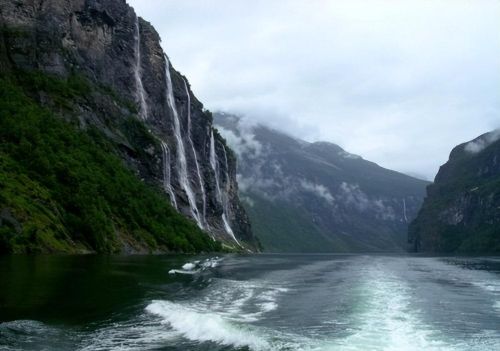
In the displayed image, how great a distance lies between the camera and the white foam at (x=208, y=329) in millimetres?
18656

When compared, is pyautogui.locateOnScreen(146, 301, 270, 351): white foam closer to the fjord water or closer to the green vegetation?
the fjord water

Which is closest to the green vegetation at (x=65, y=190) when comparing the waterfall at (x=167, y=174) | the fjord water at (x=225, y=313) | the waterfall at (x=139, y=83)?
the waterfall at (x=167, y=174)

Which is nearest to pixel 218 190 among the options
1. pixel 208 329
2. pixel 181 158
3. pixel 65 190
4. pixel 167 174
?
pixel 181 158

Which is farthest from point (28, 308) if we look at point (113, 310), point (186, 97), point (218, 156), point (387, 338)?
point (218, 156)

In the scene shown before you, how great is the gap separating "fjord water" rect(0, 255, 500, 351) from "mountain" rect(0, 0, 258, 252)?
23.3 meters

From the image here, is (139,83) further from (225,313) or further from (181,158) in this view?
(225,313)

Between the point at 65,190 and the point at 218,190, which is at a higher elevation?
the point at 218,190

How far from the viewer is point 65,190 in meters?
74.9

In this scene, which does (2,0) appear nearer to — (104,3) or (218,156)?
(104,3)

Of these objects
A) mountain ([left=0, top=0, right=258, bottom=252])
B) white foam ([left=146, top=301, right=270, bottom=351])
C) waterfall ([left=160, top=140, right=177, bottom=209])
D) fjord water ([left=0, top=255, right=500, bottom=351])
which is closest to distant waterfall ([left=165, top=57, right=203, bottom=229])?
mountain ([left=0, top=0, right=258, bottom=252])

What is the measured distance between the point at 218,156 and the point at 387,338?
17311 centimetres

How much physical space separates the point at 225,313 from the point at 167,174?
364 feet

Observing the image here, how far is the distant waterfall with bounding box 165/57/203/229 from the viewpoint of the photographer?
144 metres

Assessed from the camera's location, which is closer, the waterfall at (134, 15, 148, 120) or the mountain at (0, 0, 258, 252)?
the mountain at (0, 0, 258, 252)
